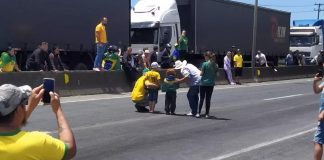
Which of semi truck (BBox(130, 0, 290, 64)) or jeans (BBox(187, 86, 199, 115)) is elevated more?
semi truck (BBox(130, 0, 290, 64))

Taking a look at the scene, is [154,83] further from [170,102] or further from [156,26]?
[156,26]

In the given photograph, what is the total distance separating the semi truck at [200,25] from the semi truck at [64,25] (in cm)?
331

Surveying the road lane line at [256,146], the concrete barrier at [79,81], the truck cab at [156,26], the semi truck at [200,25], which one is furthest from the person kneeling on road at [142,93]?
the semi truck at [200,25]

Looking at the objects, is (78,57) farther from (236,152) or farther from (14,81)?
(236,152)

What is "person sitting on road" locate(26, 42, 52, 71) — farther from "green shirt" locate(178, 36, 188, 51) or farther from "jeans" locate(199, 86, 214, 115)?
"green shirt" locate(178, 36, 188, 51)

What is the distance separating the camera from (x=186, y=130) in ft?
38.1

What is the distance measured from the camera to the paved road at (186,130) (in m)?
9.07

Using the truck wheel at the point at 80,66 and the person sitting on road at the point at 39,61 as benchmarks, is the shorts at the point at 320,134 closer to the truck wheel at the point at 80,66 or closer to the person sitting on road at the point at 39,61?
the person sitting on road at the point at 39,61

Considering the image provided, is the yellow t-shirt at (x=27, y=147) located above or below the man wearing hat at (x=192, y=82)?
above

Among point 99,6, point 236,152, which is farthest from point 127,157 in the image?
point 99,6

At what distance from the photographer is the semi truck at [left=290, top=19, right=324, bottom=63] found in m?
45.1

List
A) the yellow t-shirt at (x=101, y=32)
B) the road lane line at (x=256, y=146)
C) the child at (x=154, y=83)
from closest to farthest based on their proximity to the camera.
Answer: the road lane line at (x=256, y=146), the child at (x=154, y=83), the yellow t-shirt at (x=101, y=32)

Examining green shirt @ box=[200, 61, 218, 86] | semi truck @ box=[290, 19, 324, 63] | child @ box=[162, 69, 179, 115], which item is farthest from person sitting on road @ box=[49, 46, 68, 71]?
semi truck @ box=[290, 19, 324, 63]

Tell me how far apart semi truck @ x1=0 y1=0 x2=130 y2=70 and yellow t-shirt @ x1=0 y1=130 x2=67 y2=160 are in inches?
631
